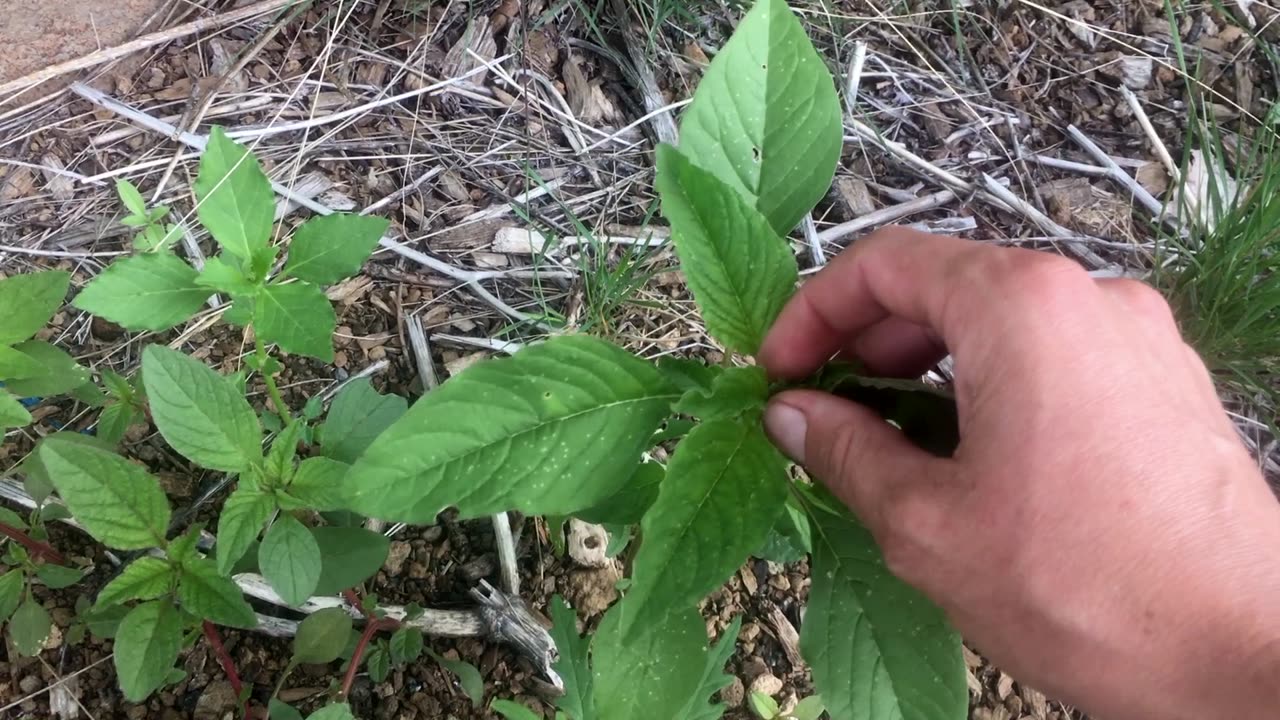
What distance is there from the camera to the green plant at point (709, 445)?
3.55ft

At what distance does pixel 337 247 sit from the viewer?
1.66 meters

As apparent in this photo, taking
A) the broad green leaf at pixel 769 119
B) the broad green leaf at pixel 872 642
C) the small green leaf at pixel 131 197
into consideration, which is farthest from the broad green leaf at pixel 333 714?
the small green leaf at pixel 131 197

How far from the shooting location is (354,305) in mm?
2277

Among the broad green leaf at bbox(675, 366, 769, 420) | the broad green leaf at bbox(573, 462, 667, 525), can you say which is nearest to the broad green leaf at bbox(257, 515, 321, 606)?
the broad green leaf at bbox(573, 462, 667, 525)

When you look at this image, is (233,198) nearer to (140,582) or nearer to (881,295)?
(140,582)

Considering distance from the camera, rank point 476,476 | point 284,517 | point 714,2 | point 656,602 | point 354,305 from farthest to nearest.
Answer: point 714,2, point 354,305, point 284,517, point 476,476, point 656,602

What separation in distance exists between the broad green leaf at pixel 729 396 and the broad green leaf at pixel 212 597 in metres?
0.86

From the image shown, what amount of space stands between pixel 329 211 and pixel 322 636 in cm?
112

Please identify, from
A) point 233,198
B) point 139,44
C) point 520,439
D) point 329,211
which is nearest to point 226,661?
point 233,198

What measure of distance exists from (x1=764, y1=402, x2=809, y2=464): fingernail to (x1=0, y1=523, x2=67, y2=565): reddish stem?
145cm

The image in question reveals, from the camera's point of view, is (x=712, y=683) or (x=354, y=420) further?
(x=354, y=420)

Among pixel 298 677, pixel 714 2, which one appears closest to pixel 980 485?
pixel 298 677

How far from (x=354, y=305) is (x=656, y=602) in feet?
5.12

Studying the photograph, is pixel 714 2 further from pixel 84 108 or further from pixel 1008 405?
pixel 1008 405
